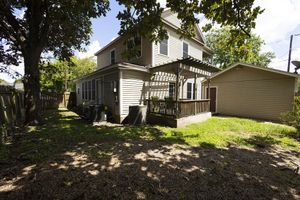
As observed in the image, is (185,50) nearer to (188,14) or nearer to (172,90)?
(172,90)

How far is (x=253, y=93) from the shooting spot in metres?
12.1

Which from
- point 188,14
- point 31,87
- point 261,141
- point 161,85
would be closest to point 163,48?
point 161,85

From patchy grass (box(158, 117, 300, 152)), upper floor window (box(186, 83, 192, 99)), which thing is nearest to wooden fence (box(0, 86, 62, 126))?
patchy grass (box(158, 117, 300, 152))

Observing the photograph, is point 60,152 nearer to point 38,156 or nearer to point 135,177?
point 38,156

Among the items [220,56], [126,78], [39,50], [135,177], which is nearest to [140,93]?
[126,78]

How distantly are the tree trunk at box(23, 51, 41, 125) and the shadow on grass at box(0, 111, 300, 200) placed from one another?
2.86 m

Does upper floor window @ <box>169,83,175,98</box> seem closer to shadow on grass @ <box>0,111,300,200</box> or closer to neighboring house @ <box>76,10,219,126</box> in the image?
neighboring house @ <box>76,10,219,126</box>

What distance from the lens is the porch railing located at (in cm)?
841

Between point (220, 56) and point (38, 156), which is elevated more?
point (220, 56)

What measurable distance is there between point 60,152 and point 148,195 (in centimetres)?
309

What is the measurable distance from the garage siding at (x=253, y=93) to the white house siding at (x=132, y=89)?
733cm

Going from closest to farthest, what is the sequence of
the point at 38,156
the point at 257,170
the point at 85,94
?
1. the point at 257,170
2. the point at 38,156
3. the point at 85,94

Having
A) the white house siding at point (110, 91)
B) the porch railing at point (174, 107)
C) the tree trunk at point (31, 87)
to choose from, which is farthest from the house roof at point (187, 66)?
the tree trunk at point (31, 87)

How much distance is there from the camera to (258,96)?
1188cm
